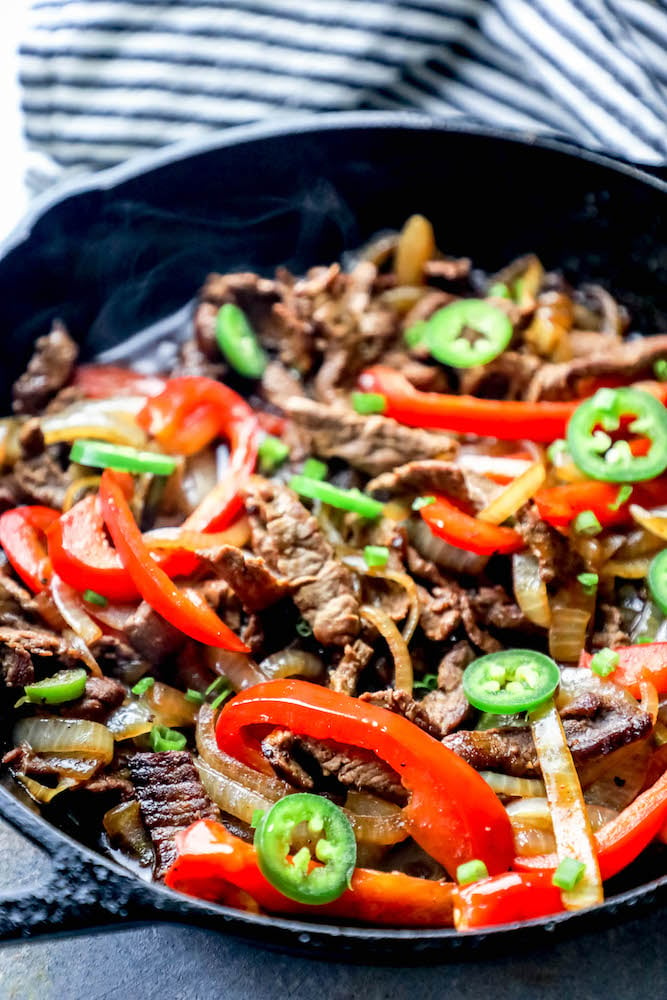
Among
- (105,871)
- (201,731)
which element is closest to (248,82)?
(201,731)

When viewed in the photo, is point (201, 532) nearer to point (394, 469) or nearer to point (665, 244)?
point (394, 469)

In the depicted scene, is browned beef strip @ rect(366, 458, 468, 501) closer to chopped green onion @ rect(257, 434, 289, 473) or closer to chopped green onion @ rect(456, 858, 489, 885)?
chopped green onion @ rect(257, 434, 289, 473)

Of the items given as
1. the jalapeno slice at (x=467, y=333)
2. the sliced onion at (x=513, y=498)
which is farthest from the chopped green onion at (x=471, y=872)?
the jalapeno slice at (x=467, y=333)

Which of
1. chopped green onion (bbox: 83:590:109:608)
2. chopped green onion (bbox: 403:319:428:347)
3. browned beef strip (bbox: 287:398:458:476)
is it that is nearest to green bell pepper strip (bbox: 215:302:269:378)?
browned beef strip (bbox: 287:398:458:476)

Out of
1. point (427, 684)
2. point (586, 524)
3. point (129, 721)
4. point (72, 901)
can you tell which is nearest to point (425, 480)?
point (586, 524)

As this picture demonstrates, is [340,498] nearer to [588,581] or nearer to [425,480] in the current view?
[425,480]

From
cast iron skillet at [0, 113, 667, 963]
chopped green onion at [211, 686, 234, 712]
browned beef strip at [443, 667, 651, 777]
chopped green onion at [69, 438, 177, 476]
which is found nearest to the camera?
browned beef strip at [443, 667, 651, 777]
